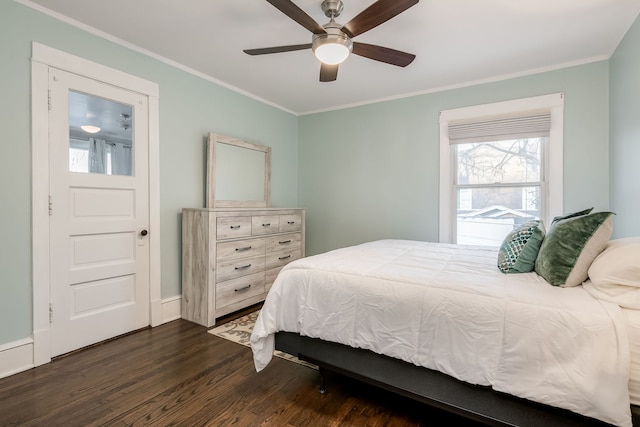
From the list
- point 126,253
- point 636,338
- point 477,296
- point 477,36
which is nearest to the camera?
point 636,338

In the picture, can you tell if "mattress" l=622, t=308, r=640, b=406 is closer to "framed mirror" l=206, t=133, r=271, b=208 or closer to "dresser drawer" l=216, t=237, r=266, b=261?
"dresser drawer" l=216, t=237, r=266, b=261

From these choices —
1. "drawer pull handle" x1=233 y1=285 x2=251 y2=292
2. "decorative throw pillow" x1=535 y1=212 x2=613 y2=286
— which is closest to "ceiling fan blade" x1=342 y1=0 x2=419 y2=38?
"decorative throw pillow" x1=535 y1=212 x2=613 y2=286

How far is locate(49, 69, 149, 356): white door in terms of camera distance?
2264 mm

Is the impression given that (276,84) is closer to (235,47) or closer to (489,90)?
(235,47)

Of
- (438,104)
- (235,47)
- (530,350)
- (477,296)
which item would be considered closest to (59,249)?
(235,47)

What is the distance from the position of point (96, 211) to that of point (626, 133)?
14.0 ft

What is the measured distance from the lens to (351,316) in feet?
5.39

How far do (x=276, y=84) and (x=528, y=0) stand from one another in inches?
94.4

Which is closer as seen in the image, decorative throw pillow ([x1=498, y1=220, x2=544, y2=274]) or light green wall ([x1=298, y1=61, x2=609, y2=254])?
decorative throw pillow ([x1=498, y1=220, x2=544, y2=274])

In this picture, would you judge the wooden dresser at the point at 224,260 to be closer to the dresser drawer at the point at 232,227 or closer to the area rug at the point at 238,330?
the dresser drawer at the point at 232,227

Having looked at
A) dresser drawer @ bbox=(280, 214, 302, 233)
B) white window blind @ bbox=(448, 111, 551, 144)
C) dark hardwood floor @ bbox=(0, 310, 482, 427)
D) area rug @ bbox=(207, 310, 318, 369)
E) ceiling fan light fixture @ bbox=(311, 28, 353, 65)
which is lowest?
dark hardwood floor @ bbox=(0, 310, 482, 427)

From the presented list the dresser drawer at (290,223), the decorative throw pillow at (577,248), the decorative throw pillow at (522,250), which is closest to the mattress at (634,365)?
the decorative throw pillow at (577,248)

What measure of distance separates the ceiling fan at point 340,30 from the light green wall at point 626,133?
5.48 ft

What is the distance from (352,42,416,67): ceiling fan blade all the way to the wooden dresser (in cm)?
179
